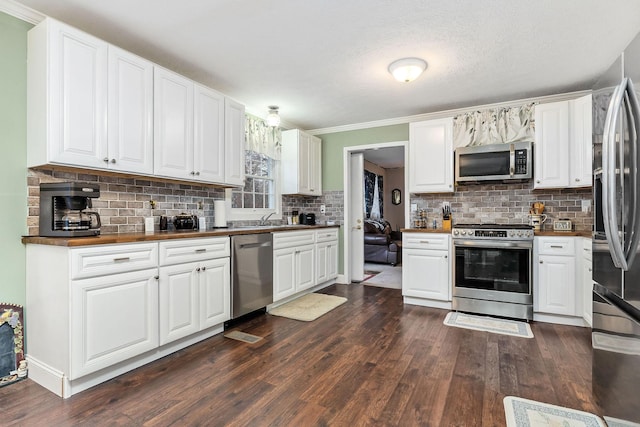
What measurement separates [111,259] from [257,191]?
8.46 ft

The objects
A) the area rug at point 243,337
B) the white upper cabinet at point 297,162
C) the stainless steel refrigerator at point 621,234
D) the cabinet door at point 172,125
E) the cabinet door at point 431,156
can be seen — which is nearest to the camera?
the stainless steel refrigerator at point 621,234

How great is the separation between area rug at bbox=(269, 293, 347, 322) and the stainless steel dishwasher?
0.77ft

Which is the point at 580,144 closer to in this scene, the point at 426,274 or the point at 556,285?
the point at 556,285

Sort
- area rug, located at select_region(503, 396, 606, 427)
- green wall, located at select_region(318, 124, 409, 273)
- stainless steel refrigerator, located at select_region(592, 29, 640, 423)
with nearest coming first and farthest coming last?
1. stainless steel refrigerator, located at select_region(592, 29, 640, 423)
2. area rug, located at select_region(503, 396, 606, 427)
3. green wall, located at select_region(318, 124, 409, 273)

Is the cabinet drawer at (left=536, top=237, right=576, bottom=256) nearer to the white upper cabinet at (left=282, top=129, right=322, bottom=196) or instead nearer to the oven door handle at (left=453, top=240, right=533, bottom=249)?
the oven door handle at (left=453, top=240, right=533, bottom=249)

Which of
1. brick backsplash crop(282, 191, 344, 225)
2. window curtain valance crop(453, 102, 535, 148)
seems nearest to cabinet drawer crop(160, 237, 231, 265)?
brick backsplash crop(282, 191, 344, 225)

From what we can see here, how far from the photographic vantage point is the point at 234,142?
354 centimetres

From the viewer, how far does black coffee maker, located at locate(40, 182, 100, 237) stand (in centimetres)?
217

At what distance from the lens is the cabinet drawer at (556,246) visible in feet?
10.8

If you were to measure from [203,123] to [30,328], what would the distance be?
207 centimetres

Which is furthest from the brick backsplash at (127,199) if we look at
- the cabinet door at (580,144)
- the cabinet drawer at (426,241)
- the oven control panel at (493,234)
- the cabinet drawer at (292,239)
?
the cabinet door at (580,144)

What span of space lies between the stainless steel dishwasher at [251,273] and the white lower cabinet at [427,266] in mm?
1678

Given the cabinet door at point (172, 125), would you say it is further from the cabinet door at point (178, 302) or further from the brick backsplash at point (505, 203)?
the brick backsplash at point (505, 203)

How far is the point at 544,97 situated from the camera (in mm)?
3885
